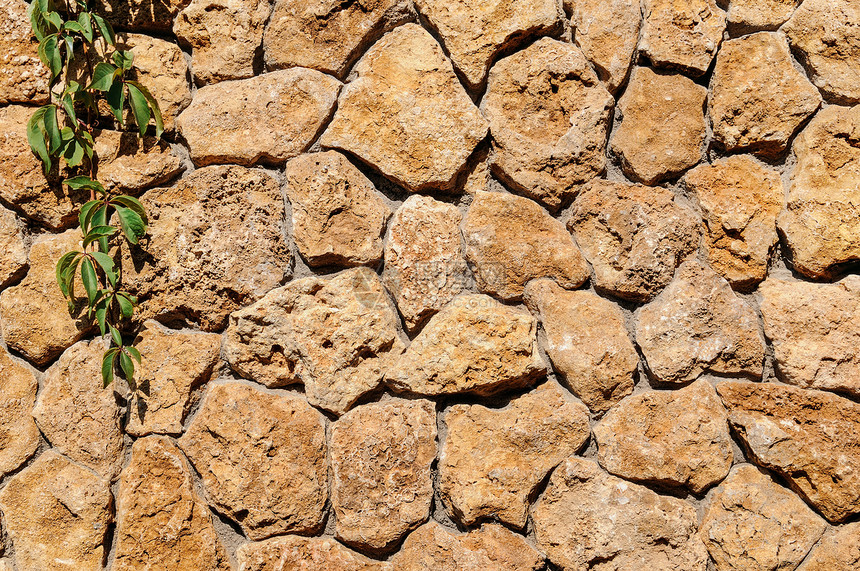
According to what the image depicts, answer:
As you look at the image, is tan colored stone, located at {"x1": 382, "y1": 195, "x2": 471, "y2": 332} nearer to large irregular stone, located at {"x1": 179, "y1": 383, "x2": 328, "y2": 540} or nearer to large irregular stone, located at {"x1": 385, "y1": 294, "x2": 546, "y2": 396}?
large irregular stone, located at {"x1": 385, "y1": 294, "x2": 546, "y2": 396}

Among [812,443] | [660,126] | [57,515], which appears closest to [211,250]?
[57,515]

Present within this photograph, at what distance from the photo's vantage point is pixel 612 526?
147 cm

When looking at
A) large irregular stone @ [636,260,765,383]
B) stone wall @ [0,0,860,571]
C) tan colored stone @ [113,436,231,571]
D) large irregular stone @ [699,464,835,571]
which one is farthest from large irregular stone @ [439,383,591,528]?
tan colored stone @ [113,436,231,571]

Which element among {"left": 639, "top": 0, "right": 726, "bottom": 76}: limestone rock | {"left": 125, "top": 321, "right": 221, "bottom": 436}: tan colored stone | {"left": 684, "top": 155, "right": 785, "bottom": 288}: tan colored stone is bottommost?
{"left": 125, "top": 321, "right": 221, "bottom": 436}: tan colored stone

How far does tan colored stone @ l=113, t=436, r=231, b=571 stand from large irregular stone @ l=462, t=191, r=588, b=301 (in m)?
0.86

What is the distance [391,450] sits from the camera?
1.50 m

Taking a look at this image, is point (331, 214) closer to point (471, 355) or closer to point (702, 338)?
point (471, 355)

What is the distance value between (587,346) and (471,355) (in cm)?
27

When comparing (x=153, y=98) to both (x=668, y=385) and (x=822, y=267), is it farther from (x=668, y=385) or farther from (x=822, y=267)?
(x=822, y=267)

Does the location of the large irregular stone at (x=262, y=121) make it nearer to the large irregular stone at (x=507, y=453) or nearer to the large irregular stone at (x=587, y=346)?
the large irregular stone at (x=587, y=346)

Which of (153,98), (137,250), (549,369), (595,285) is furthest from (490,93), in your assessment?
(137,250)

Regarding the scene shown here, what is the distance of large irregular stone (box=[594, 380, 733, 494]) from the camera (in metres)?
1.48

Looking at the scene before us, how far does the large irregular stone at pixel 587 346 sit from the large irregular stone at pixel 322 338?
365mm

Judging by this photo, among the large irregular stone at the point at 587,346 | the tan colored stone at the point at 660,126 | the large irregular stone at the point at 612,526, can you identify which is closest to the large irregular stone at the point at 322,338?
the large irregular stone at the point at 587,346
